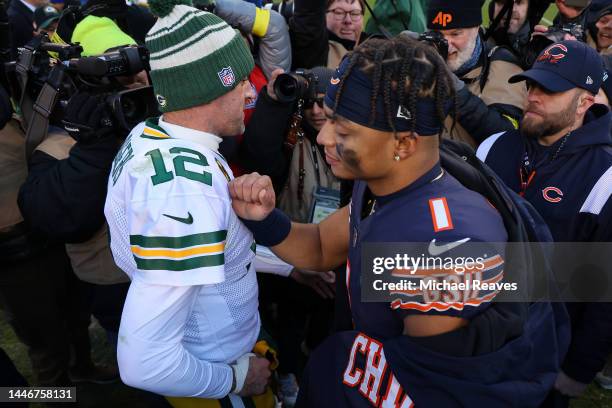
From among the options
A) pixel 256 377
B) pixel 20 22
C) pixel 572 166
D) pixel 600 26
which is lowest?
pixel 20 22

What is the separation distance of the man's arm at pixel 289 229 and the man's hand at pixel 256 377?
0.43 m

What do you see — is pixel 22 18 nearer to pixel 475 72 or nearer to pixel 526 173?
pixel 475 72

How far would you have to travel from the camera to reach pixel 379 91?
4.87 ft

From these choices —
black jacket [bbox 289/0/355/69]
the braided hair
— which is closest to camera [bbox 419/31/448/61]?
black jacket [bbox 289/0/355/69]

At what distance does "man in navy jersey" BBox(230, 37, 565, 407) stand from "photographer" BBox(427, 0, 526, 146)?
5.07 feet

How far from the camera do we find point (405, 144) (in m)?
1.55

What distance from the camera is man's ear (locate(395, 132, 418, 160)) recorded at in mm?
1520

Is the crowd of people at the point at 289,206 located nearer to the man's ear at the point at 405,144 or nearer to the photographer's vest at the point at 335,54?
the man's ear at the point at 405,144

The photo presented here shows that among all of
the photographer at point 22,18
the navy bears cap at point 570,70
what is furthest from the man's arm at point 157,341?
the photographer at point 22,18

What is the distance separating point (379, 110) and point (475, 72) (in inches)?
86.5

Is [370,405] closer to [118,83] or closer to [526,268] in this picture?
[526,268]

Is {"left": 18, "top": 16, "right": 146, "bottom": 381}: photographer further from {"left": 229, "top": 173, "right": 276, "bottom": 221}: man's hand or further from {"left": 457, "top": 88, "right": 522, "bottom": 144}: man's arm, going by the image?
{"left": 457, "top": 88, "right": 522, "bottom": 144}: man's arm

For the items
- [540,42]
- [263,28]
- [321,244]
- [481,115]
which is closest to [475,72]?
[481,115]

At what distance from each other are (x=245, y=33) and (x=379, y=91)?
191cm
